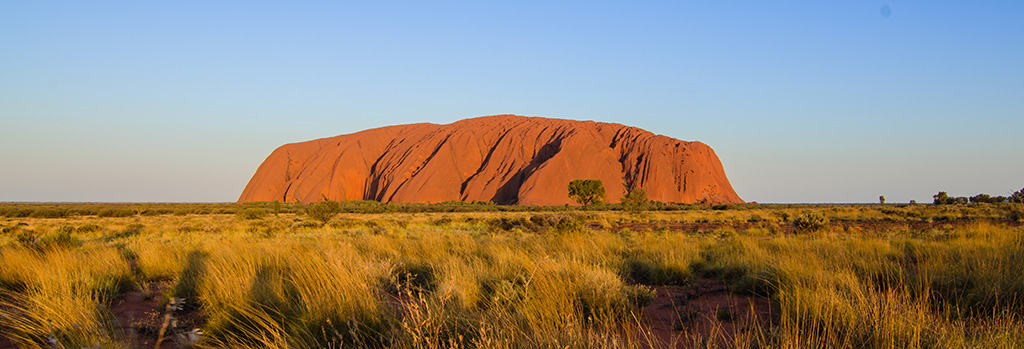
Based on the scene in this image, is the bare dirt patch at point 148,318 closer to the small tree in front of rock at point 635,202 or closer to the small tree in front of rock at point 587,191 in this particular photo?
the small tree in front of rock at point 635,202

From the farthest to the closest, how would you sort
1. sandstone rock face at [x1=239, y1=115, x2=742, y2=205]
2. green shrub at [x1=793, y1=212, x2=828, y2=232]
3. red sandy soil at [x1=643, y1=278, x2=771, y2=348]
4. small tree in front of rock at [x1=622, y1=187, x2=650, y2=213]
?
1. sandstone rock face at [x1=239, y1=115, x2=742, y2=205]
2. small tree in front of rock at [x1=622, y1=187, x2=650, y2=213]
3. green shrub at [x1=793, y1=212, x2=828, y2=232]
4. red sandy soil at [x1=643, y1=278, x2=771, y2=348]

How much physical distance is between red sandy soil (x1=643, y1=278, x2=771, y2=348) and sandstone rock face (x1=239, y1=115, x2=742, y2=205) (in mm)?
64733

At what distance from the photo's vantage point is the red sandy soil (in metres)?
3.60

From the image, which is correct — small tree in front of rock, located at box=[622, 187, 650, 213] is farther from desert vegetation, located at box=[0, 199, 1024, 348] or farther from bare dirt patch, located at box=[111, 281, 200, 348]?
bare dirt patch, located at box=[111, 281, 200, 348]

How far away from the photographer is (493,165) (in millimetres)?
83625

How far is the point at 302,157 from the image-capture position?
95.2 meters

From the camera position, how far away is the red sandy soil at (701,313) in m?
3.60

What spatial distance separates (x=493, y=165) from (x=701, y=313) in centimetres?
7952

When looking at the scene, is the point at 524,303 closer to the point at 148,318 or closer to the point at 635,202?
the point at 148,318

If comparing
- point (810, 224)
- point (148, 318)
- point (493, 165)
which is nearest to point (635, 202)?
point (810, 224)

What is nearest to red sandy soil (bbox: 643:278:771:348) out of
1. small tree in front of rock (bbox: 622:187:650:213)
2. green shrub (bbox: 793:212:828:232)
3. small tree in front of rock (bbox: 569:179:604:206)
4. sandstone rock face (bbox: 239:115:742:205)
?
green shrub (bbox: 793:212:828:232)

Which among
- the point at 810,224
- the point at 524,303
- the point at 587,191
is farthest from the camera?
the point at 587,191

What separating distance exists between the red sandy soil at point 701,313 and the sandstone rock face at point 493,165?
64.7 m

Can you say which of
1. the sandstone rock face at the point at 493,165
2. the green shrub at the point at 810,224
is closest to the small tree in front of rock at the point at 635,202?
the green shrub at the point at 810,224
